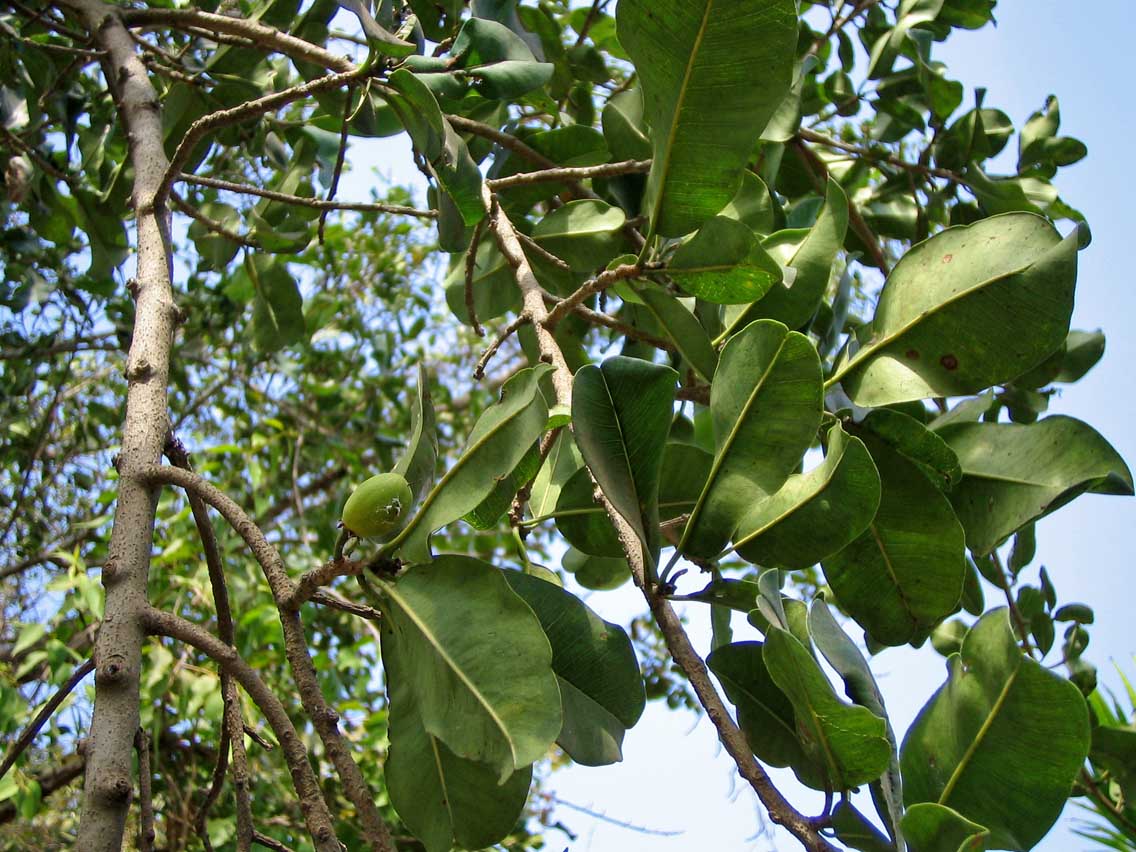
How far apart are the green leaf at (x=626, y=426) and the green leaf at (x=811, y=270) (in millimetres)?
263

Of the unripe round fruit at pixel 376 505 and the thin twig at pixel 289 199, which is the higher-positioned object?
the thin twig at pixel 289 199

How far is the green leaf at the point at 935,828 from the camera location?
55cm

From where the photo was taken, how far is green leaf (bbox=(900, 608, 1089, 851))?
1.99 ft

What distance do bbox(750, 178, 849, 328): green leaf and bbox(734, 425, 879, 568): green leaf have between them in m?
0.23

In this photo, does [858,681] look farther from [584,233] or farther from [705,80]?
[584,233]

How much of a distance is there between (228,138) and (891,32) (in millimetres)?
1012

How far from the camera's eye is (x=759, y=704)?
0.74 m

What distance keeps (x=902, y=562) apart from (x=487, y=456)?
0.34 metres

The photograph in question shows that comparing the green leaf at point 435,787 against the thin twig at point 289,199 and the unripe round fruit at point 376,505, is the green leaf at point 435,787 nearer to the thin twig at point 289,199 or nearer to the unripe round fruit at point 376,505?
the unripe round fruit at point 376,505

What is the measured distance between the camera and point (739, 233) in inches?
32.0

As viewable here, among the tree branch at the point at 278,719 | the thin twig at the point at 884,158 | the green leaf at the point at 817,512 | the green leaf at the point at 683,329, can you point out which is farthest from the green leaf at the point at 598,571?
the thin twig at the point at 884,158

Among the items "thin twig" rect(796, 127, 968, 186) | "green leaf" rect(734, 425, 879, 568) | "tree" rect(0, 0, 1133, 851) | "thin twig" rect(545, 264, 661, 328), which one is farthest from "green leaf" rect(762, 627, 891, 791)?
"thin twig" rect(796, 127, 968, 186)

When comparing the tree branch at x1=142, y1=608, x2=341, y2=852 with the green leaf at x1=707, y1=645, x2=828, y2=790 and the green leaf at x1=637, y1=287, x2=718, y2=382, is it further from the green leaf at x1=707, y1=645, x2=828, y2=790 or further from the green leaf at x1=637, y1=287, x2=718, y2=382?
the green leaf at x1=637, y1=287, x2=718, y2=382

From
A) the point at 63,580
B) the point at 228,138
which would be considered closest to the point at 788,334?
the point at 228,138
